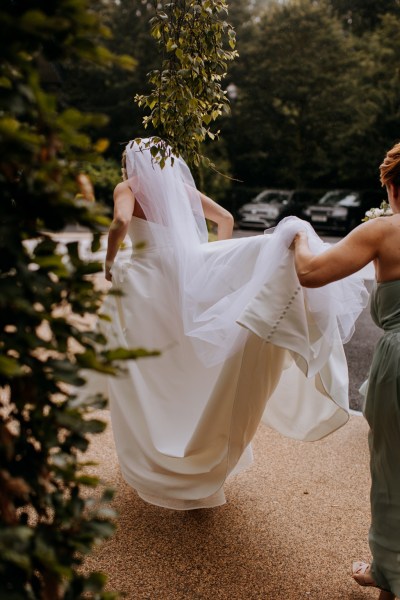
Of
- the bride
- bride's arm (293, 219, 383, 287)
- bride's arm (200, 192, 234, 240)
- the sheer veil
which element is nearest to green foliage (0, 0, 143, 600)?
bride's arm (293, 219, 383, 287)

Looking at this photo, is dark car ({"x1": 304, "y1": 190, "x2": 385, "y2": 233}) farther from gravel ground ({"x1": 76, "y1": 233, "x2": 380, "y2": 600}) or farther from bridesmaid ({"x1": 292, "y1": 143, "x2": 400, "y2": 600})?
bridesmaid ({"x1": 292, "y1": 143, "x2": 400, "y2": 600})

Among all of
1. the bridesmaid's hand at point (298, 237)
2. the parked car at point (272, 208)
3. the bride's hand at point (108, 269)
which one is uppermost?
the bridesmaid's hand at point (298, 237)

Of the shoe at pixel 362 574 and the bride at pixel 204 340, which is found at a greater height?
the bride at pixel 204 340

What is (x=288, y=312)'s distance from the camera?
2.83 m

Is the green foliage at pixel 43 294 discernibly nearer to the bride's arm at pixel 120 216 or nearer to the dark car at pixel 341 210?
the bride's arm at pixel 120 216

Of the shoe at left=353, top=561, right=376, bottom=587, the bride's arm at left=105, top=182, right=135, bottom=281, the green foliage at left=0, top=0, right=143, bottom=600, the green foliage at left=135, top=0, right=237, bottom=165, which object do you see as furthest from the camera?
the bride's arm at left=105, top=182, right=135, bottom=281

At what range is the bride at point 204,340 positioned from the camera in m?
2.90

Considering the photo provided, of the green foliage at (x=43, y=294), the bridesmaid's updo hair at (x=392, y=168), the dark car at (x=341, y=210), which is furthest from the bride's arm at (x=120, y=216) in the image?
the dark car at (x=341, y=210)

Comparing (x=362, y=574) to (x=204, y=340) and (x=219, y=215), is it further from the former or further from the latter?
(x=219, y=215)

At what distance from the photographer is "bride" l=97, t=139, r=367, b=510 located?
9.50ft

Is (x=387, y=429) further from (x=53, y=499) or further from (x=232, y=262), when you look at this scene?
(x=53, y=499)

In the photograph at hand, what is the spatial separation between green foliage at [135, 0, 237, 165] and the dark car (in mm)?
17180

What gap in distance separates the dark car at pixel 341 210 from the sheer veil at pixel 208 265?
55.2 ft

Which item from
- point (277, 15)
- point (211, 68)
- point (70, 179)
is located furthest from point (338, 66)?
point (70, 179)
